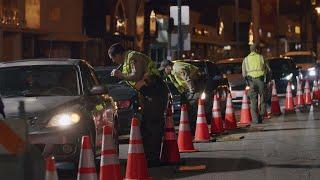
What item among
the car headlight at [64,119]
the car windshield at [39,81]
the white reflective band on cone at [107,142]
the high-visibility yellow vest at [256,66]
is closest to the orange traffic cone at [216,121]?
the high-visibility yellow vest at [256,66]

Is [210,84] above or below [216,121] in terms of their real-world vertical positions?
above

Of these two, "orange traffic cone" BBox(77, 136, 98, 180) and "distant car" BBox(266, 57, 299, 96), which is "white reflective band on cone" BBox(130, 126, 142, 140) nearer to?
"orange traffic cone" BBox(77, 136, 98, 180)

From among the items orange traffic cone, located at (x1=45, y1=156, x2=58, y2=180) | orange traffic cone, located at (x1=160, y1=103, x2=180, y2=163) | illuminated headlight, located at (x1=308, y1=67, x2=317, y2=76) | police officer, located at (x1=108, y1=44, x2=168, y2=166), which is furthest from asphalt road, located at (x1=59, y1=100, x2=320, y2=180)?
illuminated headlight, located at (x1=308, y1=67, x2=317, y2=76)

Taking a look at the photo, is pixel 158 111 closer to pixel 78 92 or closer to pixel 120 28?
pixel 78 92

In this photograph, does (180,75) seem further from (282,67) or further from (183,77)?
(282,67)

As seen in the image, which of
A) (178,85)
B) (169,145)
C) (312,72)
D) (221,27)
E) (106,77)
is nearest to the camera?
(169,145)

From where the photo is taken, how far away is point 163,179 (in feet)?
31.7

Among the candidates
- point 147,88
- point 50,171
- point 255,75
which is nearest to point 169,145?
point 147,88

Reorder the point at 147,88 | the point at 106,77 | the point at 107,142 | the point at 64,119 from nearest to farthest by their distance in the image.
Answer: the point at 107,142, the point at 64,119, the point at 147,88, the point at 106,77

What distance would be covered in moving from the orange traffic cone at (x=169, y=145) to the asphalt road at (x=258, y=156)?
14cm

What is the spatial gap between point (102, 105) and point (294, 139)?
4.62 meters

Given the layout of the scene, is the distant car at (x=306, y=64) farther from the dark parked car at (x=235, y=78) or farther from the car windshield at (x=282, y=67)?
the dark parked car at (x=235, y=78)

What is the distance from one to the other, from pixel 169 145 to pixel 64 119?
1.64m

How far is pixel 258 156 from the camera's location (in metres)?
11.6
